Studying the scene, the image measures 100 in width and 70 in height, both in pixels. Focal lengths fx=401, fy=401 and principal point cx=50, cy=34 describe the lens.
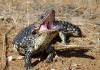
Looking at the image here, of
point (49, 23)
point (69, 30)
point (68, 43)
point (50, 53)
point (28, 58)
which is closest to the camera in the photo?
point (49, 23)

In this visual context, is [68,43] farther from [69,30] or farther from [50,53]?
[50,53]

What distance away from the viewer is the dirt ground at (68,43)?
23.8ft

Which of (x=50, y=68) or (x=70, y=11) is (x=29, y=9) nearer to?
(x=70, y=11)

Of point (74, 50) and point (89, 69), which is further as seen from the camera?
point (74, 50)

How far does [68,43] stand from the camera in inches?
332

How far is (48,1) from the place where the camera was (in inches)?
427

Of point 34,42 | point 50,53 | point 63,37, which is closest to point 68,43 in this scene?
point 63,37

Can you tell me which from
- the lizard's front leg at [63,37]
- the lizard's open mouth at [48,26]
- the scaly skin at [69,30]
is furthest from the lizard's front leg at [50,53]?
the scaly skin at [69,30]

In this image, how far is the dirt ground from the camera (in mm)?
7254

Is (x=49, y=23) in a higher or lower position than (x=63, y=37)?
higher

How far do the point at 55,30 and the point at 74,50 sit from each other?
147 centimetres

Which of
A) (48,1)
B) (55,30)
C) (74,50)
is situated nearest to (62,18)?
(48,1)

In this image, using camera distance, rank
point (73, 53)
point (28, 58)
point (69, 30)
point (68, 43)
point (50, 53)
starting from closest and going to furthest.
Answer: point (28, 58), point (50, 53), point (73, 53), point (68, 43), point (69, 30)

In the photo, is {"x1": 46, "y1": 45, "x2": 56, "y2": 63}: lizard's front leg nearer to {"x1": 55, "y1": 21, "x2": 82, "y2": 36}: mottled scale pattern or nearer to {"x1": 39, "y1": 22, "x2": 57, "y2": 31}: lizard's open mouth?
{"x1": 39, "y1": 22, "x2": 57, "y2": 31}: lizard's open mouth
